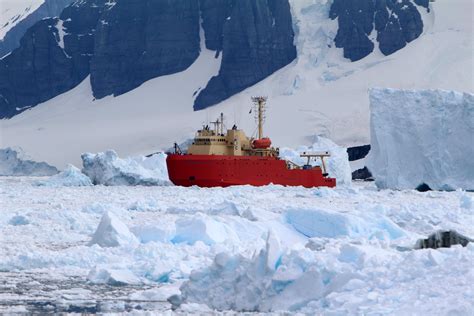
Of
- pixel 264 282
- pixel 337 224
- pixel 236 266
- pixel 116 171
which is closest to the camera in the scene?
pixel 264 282

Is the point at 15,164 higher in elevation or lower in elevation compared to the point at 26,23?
lower

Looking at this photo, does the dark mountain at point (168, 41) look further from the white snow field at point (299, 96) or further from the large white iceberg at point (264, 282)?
the large white iceberg at point (264, 282)

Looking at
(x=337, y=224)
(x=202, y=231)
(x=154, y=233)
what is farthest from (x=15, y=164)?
(x=202, y=231)

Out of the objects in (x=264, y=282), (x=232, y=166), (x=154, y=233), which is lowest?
(x=232, y=166)

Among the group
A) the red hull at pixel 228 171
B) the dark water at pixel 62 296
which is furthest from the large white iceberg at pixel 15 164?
the dark water at pixel 62 296

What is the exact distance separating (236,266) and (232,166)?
29374 mm

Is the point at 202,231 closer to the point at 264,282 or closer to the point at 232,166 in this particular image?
the point at 264,282

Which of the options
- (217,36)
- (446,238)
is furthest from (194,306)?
(217,36)

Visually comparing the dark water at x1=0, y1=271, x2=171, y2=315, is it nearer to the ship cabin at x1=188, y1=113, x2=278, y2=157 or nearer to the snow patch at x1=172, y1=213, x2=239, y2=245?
the snow patch at x1=172, y1=213, x2=239, y2=245

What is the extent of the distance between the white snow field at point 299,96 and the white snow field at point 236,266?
57783mm

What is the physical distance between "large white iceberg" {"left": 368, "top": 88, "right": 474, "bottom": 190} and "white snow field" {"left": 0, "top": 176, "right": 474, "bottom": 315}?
58.7ft

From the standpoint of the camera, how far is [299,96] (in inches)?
3319

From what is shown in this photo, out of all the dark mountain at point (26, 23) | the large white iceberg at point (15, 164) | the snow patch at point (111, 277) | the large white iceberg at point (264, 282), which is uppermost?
the dark mountain at point (26, 23)

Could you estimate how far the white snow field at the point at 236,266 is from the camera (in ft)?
32.7
